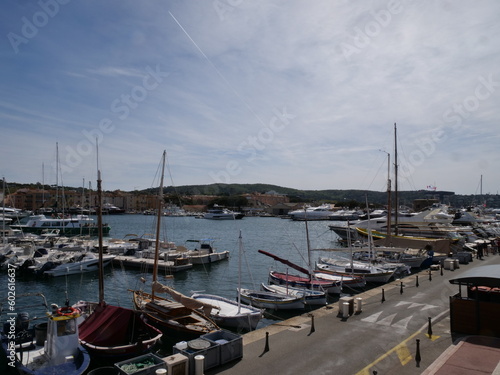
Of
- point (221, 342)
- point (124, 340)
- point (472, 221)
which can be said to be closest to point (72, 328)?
point (124, 340)

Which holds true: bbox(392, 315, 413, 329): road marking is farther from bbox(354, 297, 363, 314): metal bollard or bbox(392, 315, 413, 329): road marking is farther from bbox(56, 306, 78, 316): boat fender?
bbox(56, 306, 78, 316): boat fender

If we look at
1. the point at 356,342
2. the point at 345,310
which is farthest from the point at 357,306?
the point at 356,342

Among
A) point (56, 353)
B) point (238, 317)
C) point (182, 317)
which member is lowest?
point (238, 317)

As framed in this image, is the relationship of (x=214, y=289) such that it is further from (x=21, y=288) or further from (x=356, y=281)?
(x=21, y=288)

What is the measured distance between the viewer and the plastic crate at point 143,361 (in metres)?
10.8

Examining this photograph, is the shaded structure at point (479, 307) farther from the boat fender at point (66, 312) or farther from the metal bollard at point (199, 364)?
the boat fender at point (66, 312)

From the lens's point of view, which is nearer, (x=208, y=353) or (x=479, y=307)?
(x=208, y=353)

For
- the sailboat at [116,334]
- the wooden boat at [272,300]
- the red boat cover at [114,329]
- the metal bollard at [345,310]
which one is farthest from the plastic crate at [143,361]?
the wooden boat at [272,300]

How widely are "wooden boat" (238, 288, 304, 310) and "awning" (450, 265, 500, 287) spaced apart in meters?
12.4

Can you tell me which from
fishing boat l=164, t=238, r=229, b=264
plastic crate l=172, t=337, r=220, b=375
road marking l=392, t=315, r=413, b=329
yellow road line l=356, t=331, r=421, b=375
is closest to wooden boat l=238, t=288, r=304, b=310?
road marking l=392, t=315, r=413, b=329

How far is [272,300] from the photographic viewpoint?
26.3 m

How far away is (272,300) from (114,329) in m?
12.6

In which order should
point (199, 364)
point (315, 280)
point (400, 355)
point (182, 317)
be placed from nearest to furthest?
1. point (199, 364)
2. point (400, 355)
3. point (182, 317)
4. point (315, 280)

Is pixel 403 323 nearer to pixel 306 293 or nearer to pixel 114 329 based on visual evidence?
pixel 306 293
